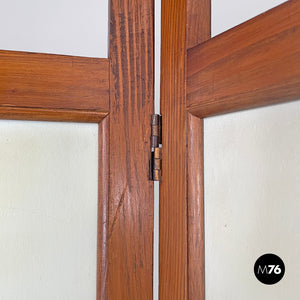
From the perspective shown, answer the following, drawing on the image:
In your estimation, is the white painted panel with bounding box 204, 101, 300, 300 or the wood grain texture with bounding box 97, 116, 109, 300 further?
the wood grain texture with bounding box 97, 116, 109, 300

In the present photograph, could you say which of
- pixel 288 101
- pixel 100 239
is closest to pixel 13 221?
pixel 100 239

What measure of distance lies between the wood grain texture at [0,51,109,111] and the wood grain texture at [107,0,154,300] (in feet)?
0.09

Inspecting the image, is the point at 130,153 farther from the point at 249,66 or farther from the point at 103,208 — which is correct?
the point at 249,66

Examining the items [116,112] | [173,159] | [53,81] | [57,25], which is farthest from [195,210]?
[57,25]

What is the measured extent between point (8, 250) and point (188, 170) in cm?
34

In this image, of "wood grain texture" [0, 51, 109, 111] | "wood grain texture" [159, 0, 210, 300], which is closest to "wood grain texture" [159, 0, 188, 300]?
"wood grain texture" [159, 0, 210, 300]

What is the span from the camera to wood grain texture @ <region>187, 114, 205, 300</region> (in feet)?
2.43

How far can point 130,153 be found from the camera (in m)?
0.82

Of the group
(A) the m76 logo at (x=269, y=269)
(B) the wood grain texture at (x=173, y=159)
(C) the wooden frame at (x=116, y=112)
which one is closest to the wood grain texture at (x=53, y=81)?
(C) the wooden frame at (x=116, y=112)

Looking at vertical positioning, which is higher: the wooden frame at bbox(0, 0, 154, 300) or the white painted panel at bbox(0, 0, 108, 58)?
the white painted panel at bbox(0, 0, 108, 58)

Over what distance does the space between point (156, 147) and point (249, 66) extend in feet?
0.80

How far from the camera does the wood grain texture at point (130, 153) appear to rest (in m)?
0.81

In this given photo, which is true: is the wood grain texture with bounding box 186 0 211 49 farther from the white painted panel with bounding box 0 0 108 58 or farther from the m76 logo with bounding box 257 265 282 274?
the m76 logo with bounding box 257 265 282 274

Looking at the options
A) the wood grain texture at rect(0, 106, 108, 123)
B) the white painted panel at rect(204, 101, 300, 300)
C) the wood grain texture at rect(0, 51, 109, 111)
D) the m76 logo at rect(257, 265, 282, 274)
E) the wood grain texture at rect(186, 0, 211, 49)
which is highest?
the wood grain texture at rect(186, 0, 211, 49)
